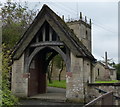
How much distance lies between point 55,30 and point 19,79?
4621 mm

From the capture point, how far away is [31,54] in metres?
14.8

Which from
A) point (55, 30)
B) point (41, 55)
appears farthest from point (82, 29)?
point (55, 30)

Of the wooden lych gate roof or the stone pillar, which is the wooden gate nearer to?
the wooden lych gate roof

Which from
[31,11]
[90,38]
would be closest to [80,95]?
[31,11]

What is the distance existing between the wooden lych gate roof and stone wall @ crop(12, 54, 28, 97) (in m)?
0.56

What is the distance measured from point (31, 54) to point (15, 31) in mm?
6499

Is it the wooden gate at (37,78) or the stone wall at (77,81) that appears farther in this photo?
the wooden gate at (37,78)

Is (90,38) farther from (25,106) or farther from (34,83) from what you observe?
(25,106)

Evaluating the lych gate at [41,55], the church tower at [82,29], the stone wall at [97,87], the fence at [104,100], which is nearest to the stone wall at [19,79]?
the lych gate at [41,55]

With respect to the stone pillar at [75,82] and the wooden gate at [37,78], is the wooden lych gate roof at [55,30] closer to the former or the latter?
the stone pillar at [75,82]

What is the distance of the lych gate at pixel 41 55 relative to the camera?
1322 cm

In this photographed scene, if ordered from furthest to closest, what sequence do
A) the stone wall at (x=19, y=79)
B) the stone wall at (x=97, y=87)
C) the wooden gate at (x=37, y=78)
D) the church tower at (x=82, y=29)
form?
the church tower at (x=82, y=29), the wooden gate at (x=37, y=78), the stone wall at (x=19, y=79), the stone wall at (x=97, y=87)

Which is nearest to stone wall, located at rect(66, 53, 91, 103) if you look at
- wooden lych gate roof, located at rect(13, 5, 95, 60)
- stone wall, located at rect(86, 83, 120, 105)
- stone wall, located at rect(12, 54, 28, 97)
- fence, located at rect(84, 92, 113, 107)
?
stone wall, located at rect(86, 83, 120, 105)

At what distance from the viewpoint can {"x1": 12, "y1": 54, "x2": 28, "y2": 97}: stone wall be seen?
14664mm
